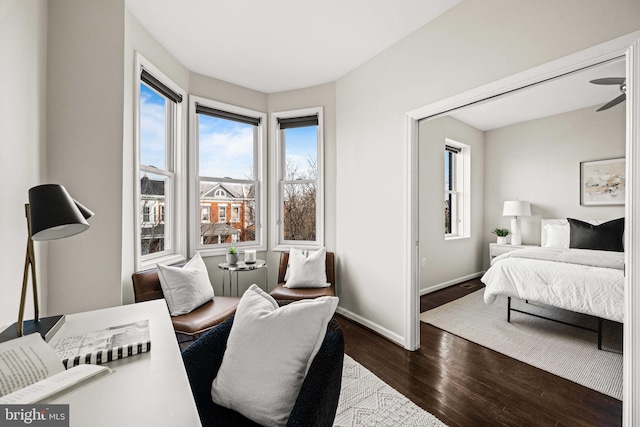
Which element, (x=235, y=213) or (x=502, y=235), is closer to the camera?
(x=235, y=213)

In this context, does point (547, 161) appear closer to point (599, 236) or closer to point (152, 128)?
point (599, 236)

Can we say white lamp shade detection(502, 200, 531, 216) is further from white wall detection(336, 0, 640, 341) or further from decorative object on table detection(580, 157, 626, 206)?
white wall detection(336, 0, 640, 341)

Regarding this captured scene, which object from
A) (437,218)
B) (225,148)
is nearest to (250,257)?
(225,148)

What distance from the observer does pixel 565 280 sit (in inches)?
104

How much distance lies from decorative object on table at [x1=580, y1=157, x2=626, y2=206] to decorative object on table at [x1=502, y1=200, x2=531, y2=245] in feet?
2.24

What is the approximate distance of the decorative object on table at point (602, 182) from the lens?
3881 millimetres

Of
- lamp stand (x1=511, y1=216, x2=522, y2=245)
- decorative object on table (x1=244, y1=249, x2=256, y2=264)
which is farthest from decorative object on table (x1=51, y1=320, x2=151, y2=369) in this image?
lamp stand (x1=511, y1=216, x2=522, y2=245)

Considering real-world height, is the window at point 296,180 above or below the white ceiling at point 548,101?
below

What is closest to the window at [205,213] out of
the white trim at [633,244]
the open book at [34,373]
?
the open book at [34,373]

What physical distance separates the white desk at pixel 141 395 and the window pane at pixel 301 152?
2.74m

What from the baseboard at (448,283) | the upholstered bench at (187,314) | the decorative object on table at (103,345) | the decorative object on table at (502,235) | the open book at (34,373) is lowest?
the baseboard at (448,283)

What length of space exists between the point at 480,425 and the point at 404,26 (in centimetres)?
291

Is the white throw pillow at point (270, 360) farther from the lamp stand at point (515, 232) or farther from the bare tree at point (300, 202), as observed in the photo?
the lamp stand at point (515, 232)

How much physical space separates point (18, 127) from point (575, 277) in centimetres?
412
